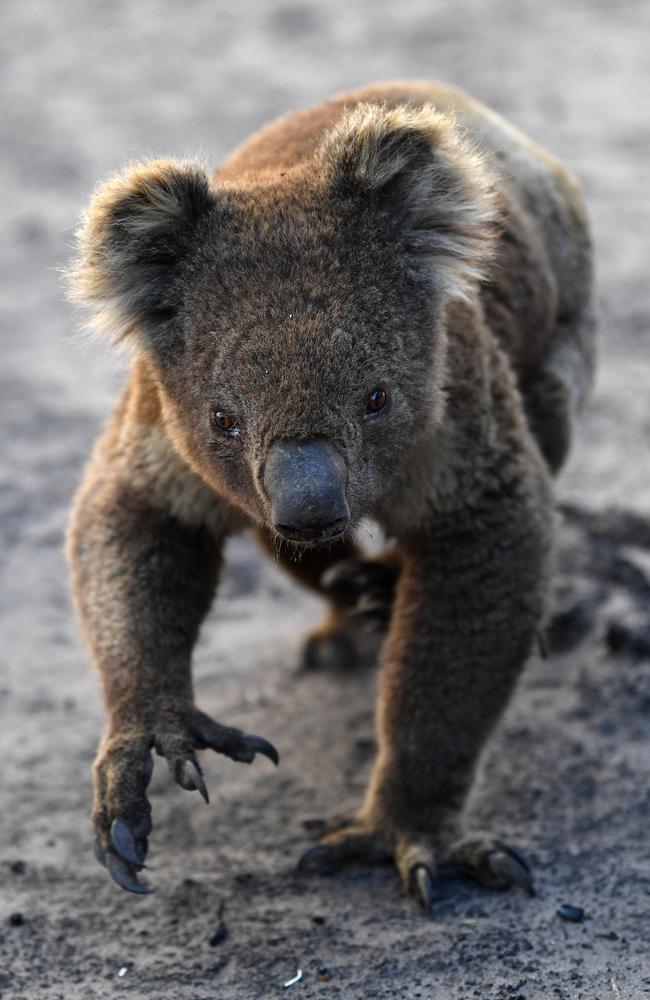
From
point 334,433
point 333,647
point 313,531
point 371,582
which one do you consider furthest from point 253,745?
point 333,647

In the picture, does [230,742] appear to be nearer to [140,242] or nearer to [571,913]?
[571,913]

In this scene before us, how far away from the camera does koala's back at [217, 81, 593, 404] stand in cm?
365

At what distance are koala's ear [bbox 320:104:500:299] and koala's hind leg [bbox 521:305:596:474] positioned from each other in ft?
3.34

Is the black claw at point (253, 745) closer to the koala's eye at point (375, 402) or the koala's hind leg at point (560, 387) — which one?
the koala's eye at point (375, 402)

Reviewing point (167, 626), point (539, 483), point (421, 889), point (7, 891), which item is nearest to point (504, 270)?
point (539, 483)

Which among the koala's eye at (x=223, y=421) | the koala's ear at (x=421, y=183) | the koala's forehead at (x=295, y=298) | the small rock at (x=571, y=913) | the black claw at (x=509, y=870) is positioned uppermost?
the koala's ear at (x=421, y=183)

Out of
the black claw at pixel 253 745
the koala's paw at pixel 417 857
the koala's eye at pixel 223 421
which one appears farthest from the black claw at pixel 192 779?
the koala's eye at pixel 223 421

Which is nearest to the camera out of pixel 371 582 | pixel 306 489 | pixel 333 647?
pixel 306 489

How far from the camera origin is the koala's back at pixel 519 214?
3.65m

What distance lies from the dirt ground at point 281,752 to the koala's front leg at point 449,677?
0.35ft

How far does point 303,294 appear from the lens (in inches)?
116

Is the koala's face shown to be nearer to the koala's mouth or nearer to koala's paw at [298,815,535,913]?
the koala's mouth

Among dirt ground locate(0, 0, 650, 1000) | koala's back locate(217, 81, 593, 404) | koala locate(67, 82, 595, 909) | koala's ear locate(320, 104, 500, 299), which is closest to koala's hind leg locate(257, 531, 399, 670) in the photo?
dirt ground locate(0, 0, 650, 1000)

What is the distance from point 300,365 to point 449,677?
3.60 ft
